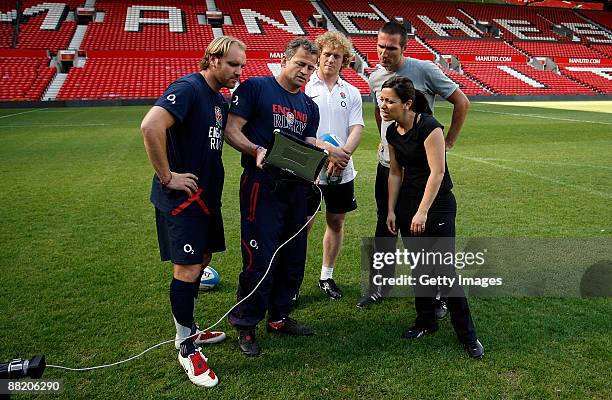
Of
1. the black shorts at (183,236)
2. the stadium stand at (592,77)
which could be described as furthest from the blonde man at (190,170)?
the stadium stand at (592,77)

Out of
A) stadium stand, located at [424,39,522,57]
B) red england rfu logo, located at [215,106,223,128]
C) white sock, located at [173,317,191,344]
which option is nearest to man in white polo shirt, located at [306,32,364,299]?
red england rfu logo, located at [215,106,223,128]

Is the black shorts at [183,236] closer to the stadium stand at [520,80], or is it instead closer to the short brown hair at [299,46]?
Result: the short brown hair at [299,46]

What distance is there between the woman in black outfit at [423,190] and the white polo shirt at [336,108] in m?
0.71

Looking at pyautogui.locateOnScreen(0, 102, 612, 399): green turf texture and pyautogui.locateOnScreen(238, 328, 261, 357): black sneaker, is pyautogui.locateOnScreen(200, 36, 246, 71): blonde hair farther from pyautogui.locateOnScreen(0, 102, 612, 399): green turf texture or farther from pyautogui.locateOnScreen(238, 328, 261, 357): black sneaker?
pyautogui.locateOnScreen(0, 102, 612, 399): green turf texture

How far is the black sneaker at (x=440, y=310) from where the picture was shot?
11.3 ft

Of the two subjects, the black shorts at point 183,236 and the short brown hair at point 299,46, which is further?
the short brown hair at point 299,46

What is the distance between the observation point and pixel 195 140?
2.61 metres

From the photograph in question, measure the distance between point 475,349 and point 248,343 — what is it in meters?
1.47

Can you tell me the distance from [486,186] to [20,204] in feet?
23.7

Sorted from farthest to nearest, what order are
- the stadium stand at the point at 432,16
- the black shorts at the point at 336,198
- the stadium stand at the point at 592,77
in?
the stadium stand at the point at 432,16 < the stadium stand at the point at 592,77 < the black shorts at the point at 336,198

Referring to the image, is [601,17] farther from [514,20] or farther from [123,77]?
[123,77]

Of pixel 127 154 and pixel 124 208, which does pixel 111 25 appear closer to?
pixel 127 154

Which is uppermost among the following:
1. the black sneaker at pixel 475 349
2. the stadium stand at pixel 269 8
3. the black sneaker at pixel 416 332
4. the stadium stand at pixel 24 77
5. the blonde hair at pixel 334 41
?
the stadium stand at pixel 269 8

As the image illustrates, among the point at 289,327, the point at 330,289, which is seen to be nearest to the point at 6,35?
the point at 330,289
